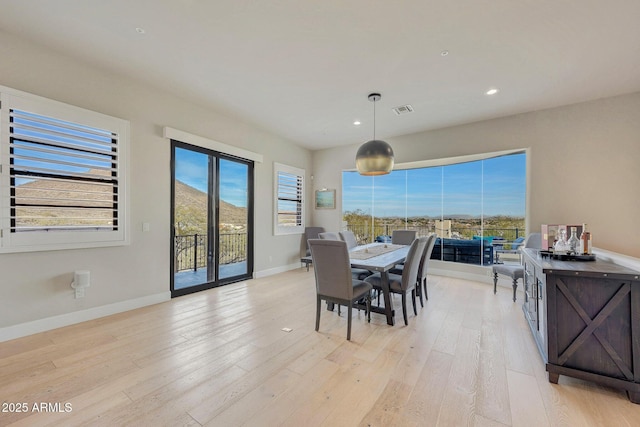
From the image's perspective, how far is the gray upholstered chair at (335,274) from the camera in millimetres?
2629

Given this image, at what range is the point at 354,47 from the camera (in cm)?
275

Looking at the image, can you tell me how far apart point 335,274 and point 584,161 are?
174 inches

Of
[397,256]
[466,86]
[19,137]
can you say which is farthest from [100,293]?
[466,86]

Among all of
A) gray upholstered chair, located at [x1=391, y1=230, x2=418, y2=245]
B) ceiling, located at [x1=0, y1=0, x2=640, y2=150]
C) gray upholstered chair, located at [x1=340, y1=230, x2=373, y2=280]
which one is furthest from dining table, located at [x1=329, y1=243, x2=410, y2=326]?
ceiling, located at [x1=0, y1=0, x2=640, y2=150]

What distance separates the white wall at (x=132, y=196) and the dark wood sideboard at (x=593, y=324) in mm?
4516

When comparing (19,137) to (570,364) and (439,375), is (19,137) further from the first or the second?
(570,364)

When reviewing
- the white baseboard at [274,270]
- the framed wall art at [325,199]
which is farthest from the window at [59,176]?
the framed wall art at [325,199]

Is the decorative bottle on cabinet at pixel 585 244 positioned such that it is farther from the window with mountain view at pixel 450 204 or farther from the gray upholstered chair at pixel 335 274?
the window with mountain view at pixel 450 204

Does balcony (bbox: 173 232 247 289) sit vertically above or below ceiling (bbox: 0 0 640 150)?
below

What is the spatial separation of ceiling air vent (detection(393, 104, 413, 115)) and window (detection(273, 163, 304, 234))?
108 inches

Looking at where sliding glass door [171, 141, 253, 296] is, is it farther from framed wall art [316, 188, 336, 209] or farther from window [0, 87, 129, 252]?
framed wall art [316, 188, 336, 209]

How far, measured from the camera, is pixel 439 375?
2.09 meters

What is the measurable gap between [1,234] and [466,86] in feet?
18.4

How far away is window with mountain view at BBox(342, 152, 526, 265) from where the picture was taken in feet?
16.1
